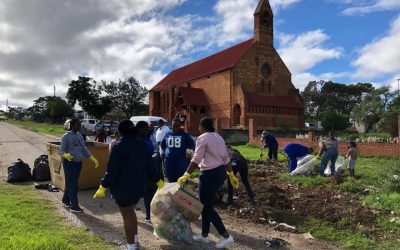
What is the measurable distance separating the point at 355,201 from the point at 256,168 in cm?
566

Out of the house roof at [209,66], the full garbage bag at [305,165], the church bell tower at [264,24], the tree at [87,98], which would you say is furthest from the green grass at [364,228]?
the tree at [87,98]

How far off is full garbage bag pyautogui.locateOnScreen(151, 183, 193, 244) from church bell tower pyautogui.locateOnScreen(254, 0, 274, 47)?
145 ft

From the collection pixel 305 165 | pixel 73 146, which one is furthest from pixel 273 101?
pixel 73 146

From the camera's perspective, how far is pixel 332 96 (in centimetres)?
8925

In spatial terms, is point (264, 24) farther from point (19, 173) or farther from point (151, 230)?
point (151, 230)

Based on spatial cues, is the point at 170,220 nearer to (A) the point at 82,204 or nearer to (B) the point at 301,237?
(B) the point at 301,237

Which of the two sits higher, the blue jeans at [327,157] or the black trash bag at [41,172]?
the blue jeans at [327,157]

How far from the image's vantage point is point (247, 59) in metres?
47.3

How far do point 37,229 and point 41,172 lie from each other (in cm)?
564

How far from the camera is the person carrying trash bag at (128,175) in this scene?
549 cm

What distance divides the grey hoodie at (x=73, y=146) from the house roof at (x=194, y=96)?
40.8m

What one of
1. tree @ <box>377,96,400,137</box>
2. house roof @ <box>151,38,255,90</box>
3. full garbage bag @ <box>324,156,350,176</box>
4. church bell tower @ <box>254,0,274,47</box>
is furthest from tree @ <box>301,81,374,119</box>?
full garbage bag @ <box>324,156,350,176</box>

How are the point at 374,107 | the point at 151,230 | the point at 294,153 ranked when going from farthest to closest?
the point at 374,107
the point at 294,153
the point at 151,230

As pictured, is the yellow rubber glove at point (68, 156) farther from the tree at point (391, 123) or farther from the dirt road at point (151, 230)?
the tree at point (391, 123)
